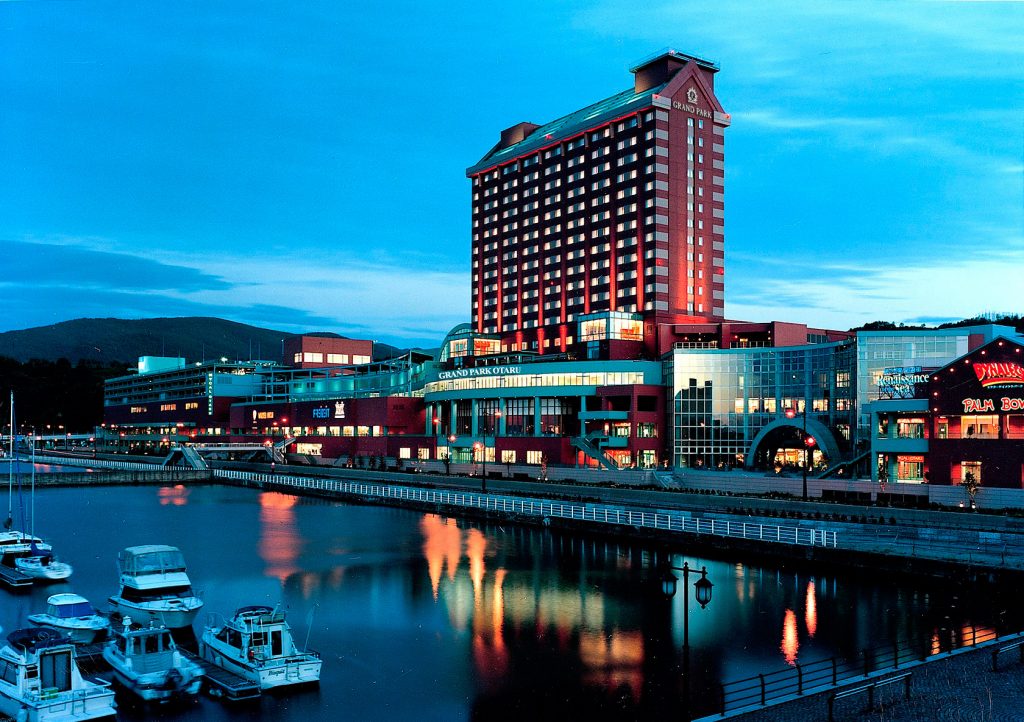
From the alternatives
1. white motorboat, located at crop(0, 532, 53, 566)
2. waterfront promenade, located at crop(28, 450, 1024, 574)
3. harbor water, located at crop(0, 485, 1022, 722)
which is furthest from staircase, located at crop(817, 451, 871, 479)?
white motorboat, located at crop(0, 532, 53, 566)

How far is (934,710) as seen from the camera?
1058 inches

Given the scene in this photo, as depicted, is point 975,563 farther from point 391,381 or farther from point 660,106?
point 391,381

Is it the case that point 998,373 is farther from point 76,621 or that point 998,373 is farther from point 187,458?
point 187,458

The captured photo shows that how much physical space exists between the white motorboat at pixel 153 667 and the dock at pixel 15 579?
79.2ft

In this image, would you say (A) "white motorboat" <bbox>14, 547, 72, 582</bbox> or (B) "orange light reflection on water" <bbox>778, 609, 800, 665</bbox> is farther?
(A) "white motorboat" <bbox>14, 547, 72, 582</bbox>

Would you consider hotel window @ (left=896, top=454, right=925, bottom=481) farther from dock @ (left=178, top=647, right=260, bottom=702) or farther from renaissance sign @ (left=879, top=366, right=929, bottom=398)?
dock @ (left=178, top=647, right=260, bottom=702)

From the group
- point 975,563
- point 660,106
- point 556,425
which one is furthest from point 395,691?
point 660,106

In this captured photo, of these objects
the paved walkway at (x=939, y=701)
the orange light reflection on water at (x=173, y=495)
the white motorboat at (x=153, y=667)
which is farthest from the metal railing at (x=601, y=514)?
the white motorboat at (x=153, y=667)

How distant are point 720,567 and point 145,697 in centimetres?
3740

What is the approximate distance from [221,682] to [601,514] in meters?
47.6

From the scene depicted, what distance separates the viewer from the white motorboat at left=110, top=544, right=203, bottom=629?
45.1 meters

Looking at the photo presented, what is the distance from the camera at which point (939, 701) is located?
27.7 m

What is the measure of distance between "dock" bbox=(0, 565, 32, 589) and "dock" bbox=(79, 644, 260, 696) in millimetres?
22167

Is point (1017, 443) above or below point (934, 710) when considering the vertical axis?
above
